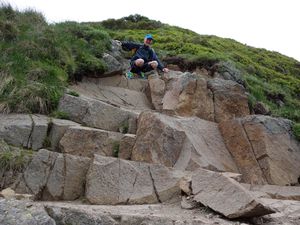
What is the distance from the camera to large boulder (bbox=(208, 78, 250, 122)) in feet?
41.5

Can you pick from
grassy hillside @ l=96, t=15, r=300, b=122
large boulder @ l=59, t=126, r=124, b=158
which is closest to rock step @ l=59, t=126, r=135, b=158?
large boulder @ l=59, t=126, r=124, b=158

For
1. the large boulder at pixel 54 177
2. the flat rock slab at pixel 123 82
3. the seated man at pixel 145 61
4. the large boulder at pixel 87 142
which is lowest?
the large boulder at pixel 54 177

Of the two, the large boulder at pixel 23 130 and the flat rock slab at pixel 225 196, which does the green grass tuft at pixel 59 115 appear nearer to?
the large boulder at pixel 23 130

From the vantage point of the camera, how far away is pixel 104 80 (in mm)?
14602

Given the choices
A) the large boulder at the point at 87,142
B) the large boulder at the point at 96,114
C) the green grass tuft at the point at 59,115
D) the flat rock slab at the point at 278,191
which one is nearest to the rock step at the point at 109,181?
the large boulder at the point at 87,142

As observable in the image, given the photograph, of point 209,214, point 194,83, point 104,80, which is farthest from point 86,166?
point 104,80

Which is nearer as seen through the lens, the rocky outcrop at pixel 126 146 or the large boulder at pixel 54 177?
the large boulder at pixel 54 177

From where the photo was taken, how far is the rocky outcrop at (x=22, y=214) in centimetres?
617

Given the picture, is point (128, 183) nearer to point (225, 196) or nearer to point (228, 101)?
point (225, 196)

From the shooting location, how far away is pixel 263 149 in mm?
10828

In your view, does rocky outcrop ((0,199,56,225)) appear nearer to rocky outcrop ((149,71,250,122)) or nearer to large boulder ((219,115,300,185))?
large boulder ((219,115,300,185))

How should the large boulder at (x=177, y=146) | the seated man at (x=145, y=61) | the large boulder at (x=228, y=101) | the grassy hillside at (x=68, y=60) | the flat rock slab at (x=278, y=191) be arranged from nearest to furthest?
the flat rock slab at (x=278, y=191) < the large boulder at (x=177, y=146) < the grassy hillside at (x=68, y=60) < the large boulder at (x=228, y=101) < the seated man at (x=145, y=61)

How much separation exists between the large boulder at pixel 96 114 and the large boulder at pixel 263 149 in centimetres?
241

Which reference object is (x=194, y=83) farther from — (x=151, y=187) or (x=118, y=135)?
(x=151, y=187)
